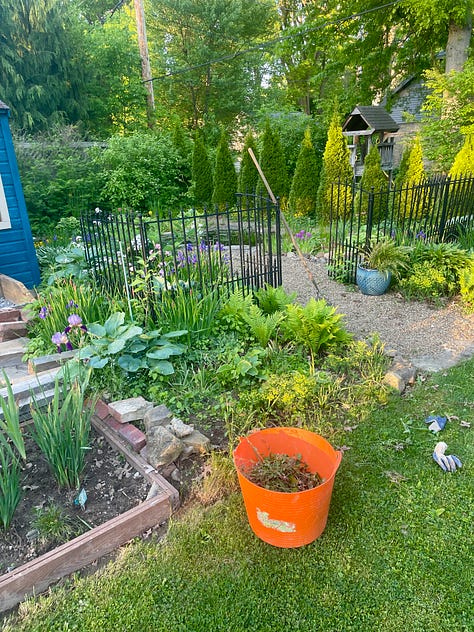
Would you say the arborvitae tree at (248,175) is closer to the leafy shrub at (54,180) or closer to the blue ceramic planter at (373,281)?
the leafy shrub at (54,180)

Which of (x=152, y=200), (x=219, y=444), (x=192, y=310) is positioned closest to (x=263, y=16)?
(x=152, y=200)

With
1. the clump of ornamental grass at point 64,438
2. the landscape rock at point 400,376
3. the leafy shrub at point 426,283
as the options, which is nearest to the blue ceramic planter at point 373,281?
the leafy shrub at point 426,283

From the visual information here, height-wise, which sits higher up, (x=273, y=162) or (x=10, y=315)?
(x=273, y=162)

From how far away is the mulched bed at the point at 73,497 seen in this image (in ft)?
6.56

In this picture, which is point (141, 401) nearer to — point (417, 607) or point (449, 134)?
point (417, 607)

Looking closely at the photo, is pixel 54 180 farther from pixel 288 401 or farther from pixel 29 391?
pixel 288 401

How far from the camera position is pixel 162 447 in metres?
2.43

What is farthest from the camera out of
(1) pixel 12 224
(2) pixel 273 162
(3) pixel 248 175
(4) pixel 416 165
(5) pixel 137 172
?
(2) pixel 273 162

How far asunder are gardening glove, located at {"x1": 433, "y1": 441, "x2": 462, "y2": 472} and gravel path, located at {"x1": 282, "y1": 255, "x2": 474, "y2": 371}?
4.04 feet

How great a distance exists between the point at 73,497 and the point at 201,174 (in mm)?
9732

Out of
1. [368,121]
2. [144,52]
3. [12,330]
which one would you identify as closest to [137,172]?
[368,121]

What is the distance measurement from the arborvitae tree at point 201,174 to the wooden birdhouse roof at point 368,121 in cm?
350

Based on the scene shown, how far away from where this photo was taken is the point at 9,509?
204 cm

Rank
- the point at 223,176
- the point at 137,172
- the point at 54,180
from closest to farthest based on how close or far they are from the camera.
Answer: the point at 54,180 < the point at 137,172 < the point at 223,176
